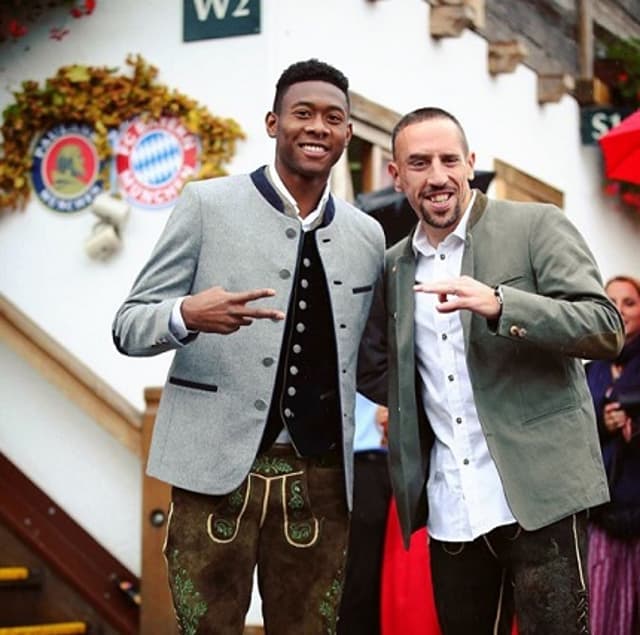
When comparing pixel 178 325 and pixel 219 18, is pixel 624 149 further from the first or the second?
pixel 178 325

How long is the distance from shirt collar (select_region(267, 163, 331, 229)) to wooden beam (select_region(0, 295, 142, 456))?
2948 mm

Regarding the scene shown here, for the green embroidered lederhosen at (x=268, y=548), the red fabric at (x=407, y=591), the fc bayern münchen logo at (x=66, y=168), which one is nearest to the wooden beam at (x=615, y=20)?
the fc bayern münchen logo at (x=66, y=168)

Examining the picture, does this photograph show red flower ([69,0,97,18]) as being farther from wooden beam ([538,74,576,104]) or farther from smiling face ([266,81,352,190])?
wooden beam ([538,74,576,104])

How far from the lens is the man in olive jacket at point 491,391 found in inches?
133

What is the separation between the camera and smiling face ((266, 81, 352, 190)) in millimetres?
3471

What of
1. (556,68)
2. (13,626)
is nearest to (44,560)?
(13,626)

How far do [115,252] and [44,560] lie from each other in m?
1.49

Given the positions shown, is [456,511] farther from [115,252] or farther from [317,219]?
[115,252]

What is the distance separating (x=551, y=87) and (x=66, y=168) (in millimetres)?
4075

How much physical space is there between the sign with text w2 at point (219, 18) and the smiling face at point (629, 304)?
2.03m

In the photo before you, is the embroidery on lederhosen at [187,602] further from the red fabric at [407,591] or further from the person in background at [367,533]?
the person in background at [367,533]

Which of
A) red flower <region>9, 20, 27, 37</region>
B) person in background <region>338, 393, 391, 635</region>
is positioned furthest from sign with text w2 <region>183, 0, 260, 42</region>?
person in background <region>338, 393, 391, 635</region>

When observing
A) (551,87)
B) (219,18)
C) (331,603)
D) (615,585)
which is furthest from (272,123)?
Answer: (551,87)

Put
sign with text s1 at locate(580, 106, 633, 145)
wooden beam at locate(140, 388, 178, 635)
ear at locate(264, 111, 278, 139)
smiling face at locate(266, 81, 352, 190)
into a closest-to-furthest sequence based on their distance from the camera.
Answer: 1. smiling face at locate(266, 81, 352, 190)
2. ear at locate(264, 111, 278, 139)
3. wooden beam at locate(140, 388, 178, 635)
4. sign with text s1 at locate(580, 106, 633, 145)
